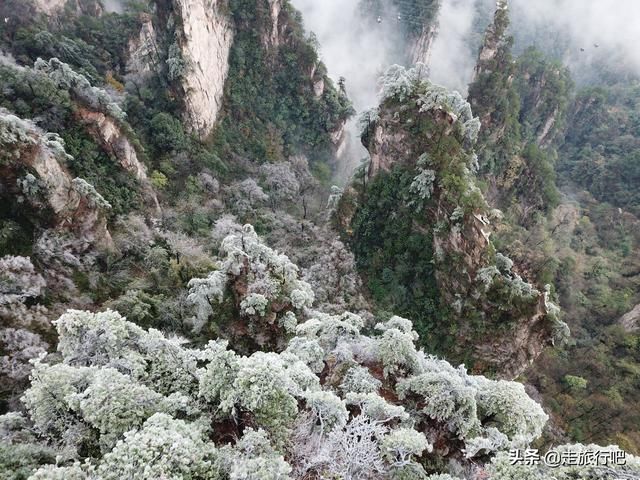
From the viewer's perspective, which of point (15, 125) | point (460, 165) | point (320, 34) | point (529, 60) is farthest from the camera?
point (320, 34)

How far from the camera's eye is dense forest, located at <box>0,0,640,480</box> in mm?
9312

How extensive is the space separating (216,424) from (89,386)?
3209 millimetres

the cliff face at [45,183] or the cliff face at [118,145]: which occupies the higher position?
the cliff face at [118,145]

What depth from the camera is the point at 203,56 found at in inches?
1714

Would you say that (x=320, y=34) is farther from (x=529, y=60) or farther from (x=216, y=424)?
(x=216, y=424)

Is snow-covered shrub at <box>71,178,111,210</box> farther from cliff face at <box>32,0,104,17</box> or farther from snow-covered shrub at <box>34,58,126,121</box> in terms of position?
cliff face at <box>32,0,104,17</box>

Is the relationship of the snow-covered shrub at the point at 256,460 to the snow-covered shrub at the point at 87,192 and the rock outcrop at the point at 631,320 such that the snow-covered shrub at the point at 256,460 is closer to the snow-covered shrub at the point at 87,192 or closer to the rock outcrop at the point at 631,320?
the snow-covered shrub at the point at 87,192

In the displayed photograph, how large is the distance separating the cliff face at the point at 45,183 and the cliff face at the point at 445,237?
80.4 feet

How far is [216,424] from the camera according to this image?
32.9ft

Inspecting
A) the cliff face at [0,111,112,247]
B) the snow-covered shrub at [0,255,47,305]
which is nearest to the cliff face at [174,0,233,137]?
the cliff face at [0,111,112,247]

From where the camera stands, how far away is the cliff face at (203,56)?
40188 millimetres

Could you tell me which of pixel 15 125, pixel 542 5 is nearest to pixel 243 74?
pixel 15 125

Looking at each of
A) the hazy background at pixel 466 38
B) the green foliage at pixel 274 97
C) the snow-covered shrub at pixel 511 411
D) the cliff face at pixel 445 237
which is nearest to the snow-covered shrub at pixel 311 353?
the snow-covered shrub at pixel 511 411

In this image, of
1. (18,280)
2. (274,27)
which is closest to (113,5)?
(274,27)
